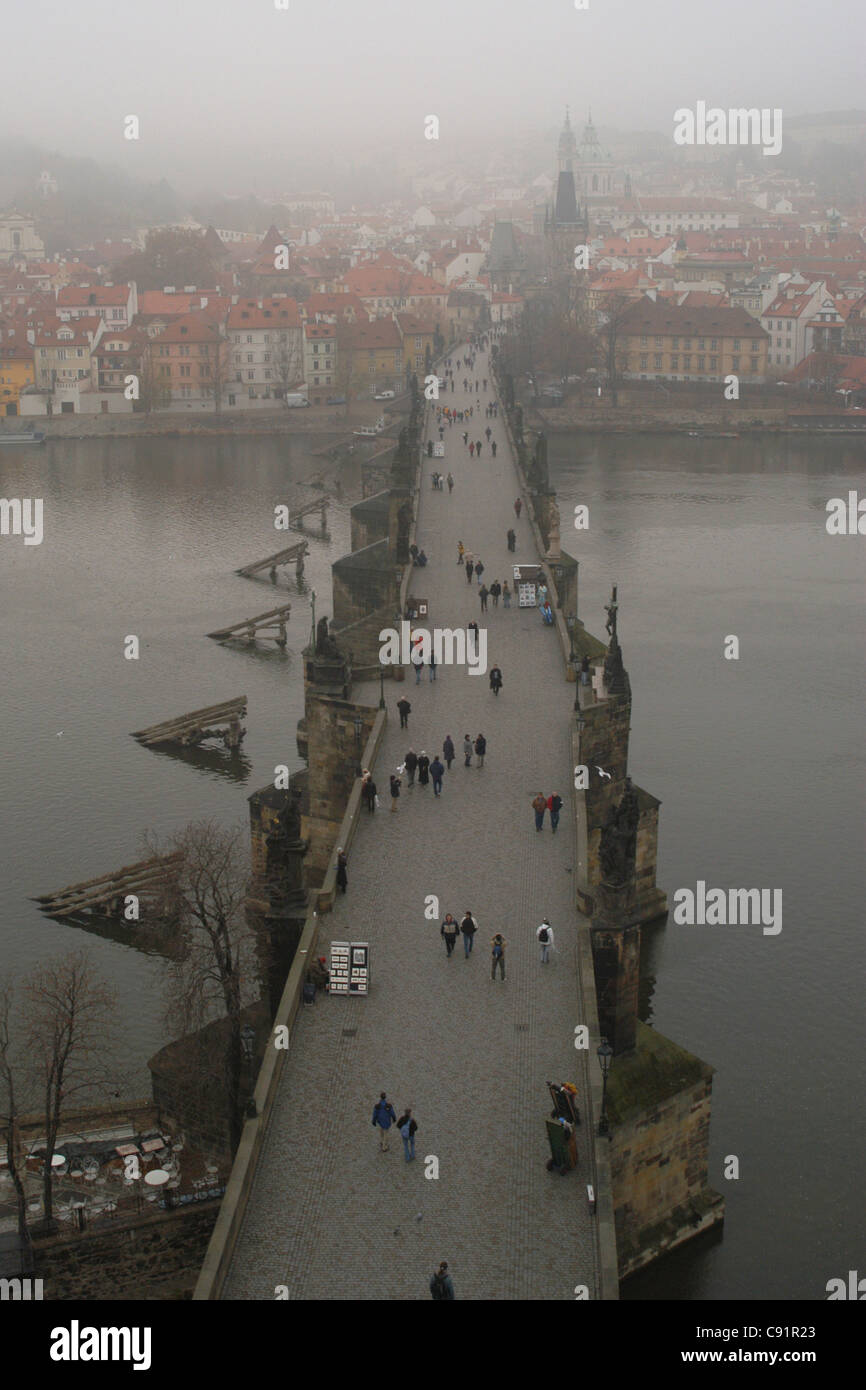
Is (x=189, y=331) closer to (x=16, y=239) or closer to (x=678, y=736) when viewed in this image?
(x=678, y=736)

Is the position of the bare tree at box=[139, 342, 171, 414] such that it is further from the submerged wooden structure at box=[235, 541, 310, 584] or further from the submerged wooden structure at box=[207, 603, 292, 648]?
the submerged wooden structure at box=[207, 603, 292, 648]

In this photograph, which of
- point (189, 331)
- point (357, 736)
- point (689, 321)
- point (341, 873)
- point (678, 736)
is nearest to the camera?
point (341, 873)

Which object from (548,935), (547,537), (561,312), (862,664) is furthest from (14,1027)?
(561,312)

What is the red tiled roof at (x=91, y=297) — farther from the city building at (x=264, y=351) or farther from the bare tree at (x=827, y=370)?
the bare tree at (x=827, y=370)

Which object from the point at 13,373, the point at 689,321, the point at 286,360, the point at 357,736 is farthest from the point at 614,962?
the point at 689,321

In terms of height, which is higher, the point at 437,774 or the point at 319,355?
the point at 319,355

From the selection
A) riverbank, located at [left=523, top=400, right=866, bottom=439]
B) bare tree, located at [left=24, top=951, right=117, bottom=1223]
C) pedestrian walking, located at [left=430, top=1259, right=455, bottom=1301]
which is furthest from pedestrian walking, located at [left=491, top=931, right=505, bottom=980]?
riverbank, located at [left=523, top=400, right=866, bottom=439]
